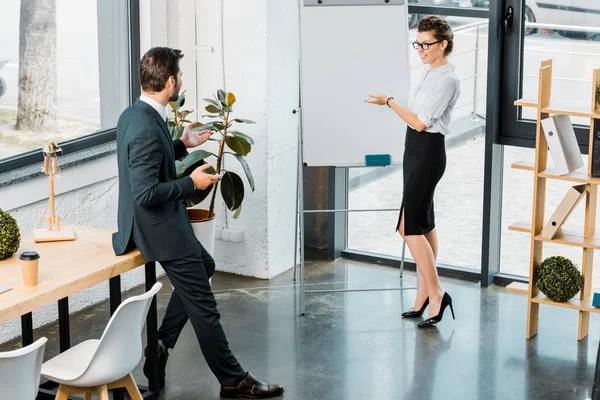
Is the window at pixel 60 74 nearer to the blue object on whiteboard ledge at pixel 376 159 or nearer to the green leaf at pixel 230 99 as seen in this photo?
the green leaf at pixel 230 99

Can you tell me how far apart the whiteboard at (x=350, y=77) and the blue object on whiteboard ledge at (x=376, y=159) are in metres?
0.03

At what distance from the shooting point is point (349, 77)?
5605 mm

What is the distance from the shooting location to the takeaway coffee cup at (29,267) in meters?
3.69

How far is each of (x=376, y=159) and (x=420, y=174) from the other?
0.45m

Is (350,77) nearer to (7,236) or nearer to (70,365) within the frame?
(7,236)

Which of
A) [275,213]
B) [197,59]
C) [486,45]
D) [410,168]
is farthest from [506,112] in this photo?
[197,59]

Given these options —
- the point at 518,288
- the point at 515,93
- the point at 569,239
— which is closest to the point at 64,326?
the point at 518,288

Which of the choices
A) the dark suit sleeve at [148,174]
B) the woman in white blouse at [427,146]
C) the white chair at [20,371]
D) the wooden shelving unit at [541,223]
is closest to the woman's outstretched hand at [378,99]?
the woman in white blouse at [427,146]

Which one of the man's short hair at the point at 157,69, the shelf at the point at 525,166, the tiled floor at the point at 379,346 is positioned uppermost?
the man's short hair at the point at 157,69

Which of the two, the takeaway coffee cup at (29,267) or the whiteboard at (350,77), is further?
the whiteboard at (350,77)

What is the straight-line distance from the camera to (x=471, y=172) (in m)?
6.21

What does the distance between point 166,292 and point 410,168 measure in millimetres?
1761

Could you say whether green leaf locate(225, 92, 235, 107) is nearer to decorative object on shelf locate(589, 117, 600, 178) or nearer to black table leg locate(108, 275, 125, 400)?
black table leg locate(108, 275, 125, 400)

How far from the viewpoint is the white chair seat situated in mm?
3693
